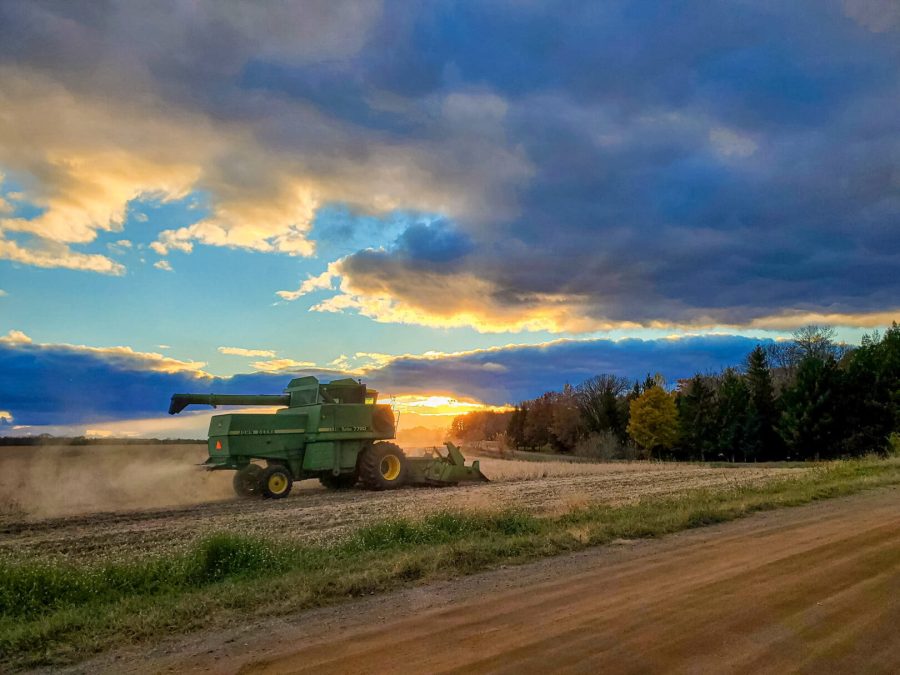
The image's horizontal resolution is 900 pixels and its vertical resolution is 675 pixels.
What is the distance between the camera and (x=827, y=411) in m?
52.9

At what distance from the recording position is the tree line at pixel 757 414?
52250 millimetres

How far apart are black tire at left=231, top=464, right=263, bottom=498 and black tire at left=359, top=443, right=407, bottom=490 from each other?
11.8ft

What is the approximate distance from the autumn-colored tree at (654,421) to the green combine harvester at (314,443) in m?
45.4

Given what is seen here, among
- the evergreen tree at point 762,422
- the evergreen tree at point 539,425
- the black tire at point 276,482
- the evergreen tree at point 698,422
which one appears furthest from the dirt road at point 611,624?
the evergreen tree at point 539,425

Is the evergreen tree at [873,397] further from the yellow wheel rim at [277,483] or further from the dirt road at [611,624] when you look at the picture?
the dirt road at [611,624]

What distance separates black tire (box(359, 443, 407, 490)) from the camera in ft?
73.7

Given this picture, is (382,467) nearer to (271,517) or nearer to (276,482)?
(276,482)

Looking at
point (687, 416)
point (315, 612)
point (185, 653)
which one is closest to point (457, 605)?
point (315, 612)

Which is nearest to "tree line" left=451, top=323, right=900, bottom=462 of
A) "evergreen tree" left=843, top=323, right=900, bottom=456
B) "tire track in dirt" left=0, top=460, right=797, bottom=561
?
"evergreen tree" left=843, top=323, right=900, bottom=456

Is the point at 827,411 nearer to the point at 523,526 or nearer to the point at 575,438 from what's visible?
the point at 575,438

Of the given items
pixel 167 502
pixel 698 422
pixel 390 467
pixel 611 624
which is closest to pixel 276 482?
pixel 167 502

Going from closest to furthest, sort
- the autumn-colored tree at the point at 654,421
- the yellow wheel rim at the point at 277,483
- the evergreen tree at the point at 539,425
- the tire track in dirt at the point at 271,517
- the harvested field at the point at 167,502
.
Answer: the tire track in dirt at the point at 271,517, the harvested field at the point at 167,502, the yellow wheel rim at the point at 277,483, the autumn-colored tree at the point at 654,421, the evergreen tree at the point at 539,425

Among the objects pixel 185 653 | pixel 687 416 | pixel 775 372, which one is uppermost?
pixel 775 372

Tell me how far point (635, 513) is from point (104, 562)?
1039 centimetres
